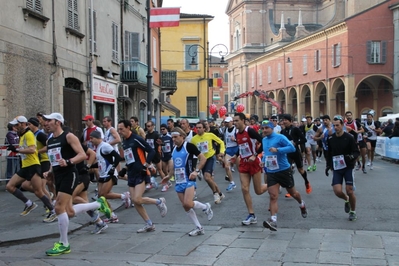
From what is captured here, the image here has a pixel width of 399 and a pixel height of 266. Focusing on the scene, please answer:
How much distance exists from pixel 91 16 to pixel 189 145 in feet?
39.6

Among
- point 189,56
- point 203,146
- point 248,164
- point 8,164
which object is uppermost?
point 189,56

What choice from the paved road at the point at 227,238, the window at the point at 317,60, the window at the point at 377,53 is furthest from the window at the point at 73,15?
the window at the point at 317,60

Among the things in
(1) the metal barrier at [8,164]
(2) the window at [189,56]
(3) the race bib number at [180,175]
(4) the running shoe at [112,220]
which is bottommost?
(4) the running shoe at [112,220]

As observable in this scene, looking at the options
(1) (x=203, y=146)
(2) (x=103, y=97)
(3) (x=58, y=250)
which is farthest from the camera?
(2) (x=103, y=97)

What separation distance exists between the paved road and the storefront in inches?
345

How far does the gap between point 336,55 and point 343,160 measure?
42.2 meters

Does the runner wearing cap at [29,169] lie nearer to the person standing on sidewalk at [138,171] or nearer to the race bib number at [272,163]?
the person standing on sidewalk at [138,171]

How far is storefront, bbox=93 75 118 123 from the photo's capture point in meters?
19.8

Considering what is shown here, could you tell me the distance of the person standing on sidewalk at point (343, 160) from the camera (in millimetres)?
9312

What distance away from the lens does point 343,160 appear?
371 inches

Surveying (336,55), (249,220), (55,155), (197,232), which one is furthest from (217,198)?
(336,55)

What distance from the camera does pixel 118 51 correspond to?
23000 mm

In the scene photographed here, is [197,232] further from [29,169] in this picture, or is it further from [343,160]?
[29,169]

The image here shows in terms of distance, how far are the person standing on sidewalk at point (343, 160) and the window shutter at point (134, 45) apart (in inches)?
649
